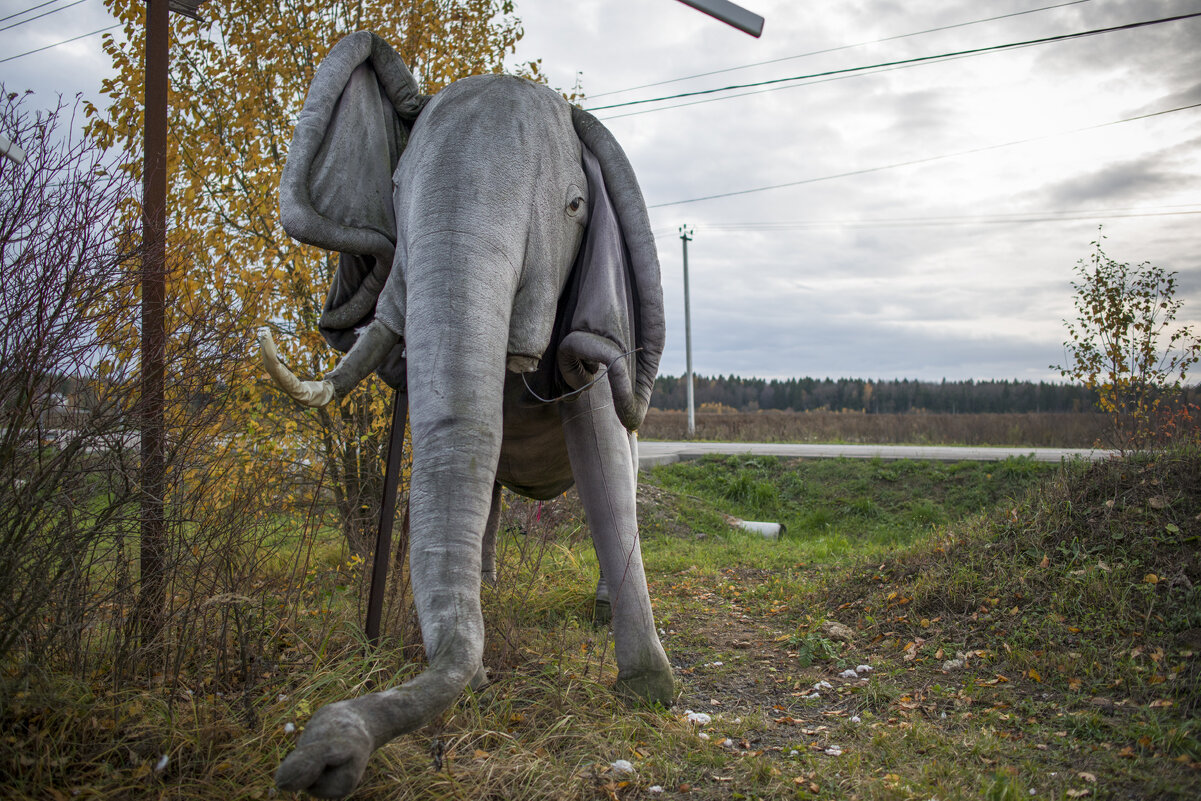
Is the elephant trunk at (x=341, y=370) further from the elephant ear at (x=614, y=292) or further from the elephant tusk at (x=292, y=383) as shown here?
the elephant ear at (x=614, y=292)

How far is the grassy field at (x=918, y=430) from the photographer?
732 inches

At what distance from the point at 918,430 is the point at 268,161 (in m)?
18.2

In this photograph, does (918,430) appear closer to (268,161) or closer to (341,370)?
(268,161)

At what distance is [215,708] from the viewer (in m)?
3.08

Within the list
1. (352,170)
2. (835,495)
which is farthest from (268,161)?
(835,495)

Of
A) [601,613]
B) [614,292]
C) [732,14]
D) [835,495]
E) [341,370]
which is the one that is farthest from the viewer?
[835,495]

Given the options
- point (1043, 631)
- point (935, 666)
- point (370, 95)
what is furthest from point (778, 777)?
point (370, 95)

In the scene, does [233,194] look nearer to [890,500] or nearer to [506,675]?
[506,675]

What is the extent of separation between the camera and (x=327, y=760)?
6.13ft

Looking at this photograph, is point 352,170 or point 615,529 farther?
point 615,529

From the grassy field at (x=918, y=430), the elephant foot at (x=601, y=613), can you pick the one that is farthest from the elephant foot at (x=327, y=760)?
the grassy field at (x=918, y=430)

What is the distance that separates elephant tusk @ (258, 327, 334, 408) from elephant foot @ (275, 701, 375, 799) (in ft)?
3.11

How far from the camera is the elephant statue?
242 centimetres

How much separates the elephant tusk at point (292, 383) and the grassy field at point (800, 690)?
1152 mm
